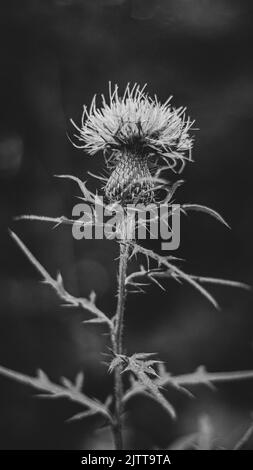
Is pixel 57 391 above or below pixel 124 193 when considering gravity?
below

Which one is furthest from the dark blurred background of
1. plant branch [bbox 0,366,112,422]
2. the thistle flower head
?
plant branch [bbox 0,366,112,422]

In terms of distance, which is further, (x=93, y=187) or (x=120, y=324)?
(x=93, y=187)

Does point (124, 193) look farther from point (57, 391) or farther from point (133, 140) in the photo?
point (57, 391)

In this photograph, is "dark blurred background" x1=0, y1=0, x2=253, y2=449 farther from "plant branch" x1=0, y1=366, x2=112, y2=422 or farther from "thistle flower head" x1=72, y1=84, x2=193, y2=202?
"plant branch" x1=0, y1=366, x2=112, y2=422

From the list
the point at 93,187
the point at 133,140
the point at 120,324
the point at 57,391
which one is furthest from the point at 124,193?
the point at 93,187

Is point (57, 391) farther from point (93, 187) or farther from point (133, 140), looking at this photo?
point (93, 187)

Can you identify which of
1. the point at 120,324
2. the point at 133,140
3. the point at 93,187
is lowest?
the point at 120,324

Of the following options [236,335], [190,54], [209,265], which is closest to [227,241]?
[209,265]

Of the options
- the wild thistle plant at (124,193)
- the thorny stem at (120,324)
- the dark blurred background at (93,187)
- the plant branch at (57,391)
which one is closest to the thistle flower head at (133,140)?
the wild thistle plant at (124,193)
